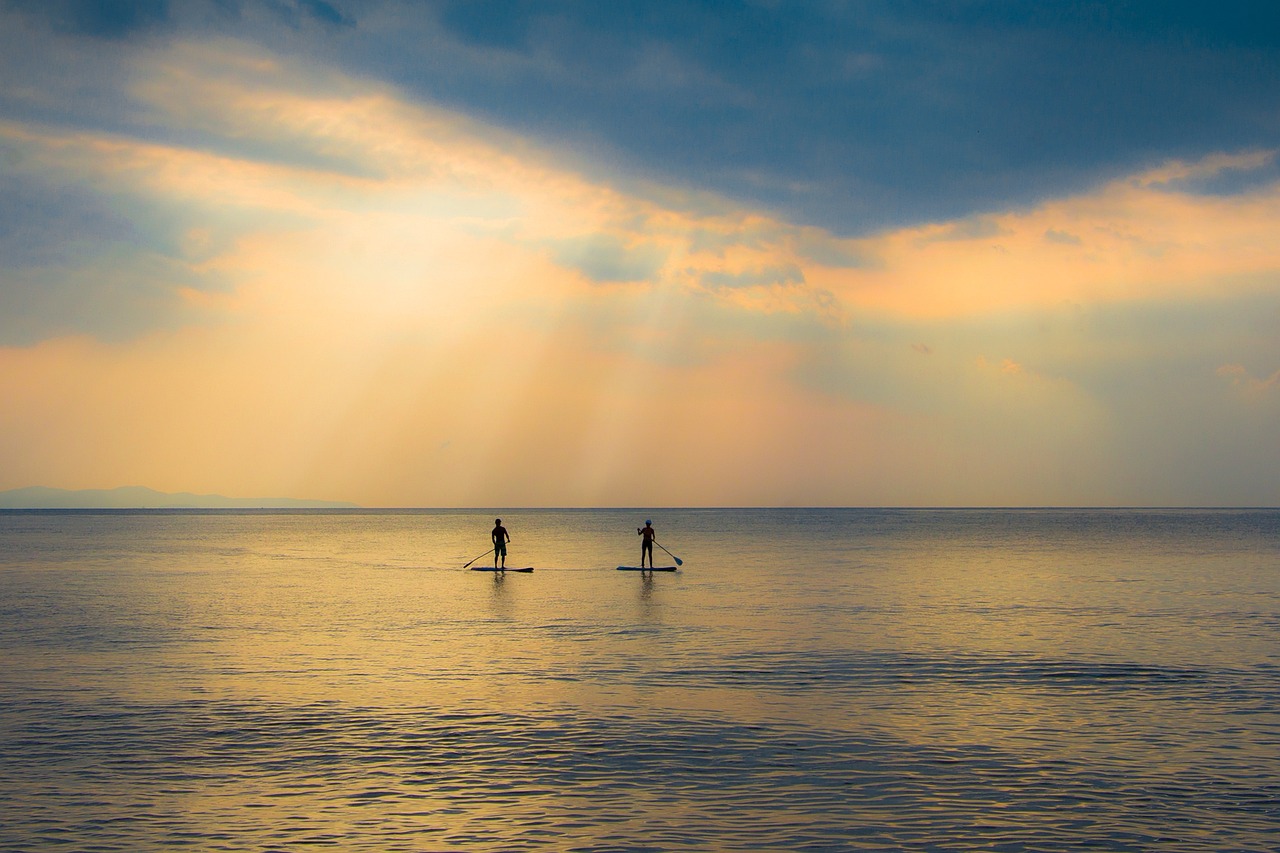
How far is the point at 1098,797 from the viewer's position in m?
12.9

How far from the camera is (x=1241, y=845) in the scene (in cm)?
1119

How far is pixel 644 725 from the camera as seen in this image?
55.5 feet


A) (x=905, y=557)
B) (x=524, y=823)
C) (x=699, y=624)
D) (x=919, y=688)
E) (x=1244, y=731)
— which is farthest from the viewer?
(x=905, y=557)

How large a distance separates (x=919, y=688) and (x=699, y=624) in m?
11.0

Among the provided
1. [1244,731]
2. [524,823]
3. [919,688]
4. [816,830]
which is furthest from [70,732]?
[1244,731]

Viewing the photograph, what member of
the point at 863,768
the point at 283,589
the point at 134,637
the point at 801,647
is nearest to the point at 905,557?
the point at 283,589

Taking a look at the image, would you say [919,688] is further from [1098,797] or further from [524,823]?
[524,823]

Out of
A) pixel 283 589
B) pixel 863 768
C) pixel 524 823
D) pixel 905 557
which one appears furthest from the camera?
pixel 905 557

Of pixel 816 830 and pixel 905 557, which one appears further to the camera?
pixel 905 557

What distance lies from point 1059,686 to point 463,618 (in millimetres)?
18004

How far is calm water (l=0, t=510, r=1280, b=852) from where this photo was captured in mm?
12008

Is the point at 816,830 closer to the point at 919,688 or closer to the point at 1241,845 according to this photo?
the point at 1241,845

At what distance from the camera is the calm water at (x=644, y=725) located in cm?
1201

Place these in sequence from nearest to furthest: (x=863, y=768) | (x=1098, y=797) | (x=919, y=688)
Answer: (x=1098, y=797) < (x=863, y=768) < (x=919, y=688)
